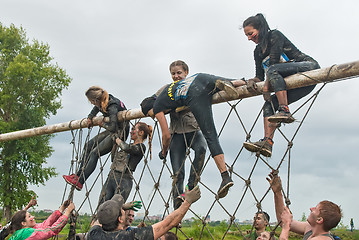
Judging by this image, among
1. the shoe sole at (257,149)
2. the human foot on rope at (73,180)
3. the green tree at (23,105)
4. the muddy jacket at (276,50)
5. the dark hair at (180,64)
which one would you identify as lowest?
the shoe sole at (257,149)

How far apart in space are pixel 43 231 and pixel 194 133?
1.63 meters

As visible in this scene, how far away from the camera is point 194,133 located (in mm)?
3549

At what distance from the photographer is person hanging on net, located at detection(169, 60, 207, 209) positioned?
11.3ft

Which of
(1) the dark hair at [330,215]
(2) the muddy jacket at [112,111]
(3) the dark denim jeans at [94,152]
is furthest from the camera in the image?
(3) the dark denim jeans at [94,152]

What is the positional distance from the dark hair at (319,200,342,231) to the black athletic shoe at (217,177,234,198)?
0.80 meters

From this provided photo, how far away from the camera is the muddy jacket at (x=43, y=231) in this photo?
10.4 feet

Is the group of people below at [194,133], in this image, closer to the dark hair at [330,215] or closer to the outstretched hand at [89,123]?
the dark hair at [330,215]

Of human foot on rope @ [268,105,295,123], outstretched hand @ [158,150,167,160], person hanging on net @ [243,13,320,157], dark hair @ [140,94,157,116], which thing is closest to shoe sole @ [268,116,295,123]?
human foot on rope @ [268,105,295,123]

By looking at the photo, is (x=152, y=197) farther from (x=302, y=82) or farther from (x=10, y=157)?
(x=10, y=157)

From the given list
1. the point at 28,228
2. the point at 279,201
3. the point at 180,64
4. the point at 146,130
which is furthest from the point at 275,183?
the point at 28,228

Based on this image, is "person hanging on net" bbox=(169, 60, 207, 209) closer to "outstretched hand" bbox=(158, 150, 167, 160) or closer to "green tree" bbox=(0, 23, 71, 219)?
"outstretched hand" bbox=(158, 150, 167, 160)

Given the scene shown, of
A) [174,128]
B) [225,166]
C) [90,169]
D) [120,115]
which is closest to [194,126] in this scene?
[174,128]

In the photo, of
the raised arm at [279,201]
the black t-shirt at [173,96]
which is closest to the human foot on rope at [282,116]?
the raised arm at [279,201]

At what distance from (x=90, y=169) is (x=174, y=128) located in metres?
1.50
